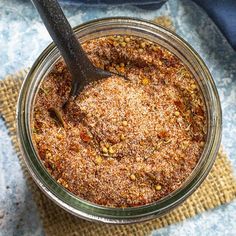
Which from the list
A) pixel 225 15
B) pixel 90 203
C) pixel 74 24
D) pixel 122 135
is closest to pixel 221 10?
pixel 225 15

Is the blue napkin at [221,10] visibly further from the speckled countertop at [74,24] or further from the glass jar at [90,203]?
the glass jar at [90,203]

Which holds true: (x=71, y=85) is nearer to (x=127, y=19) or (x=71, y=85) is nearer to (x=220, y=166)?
(x=127, y=19)

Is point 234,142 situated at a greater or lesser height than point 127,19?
lesser

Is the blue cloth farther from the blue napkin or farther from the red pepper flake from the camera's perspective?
the red pepper flake

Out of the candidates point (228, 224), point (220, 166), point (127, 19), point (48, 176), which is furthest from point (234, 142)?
point (48, 176)

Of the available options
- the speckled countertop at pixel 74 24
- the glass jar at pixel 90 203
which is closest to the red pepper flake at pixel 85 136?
the glass jar at pixel 90 203

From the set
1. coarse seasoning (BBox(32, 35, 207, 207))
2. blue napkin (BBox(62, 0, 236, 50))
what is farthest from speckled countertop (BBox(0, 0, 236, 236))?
coarse seasoning (BBox(32, 35, 207, 207))
